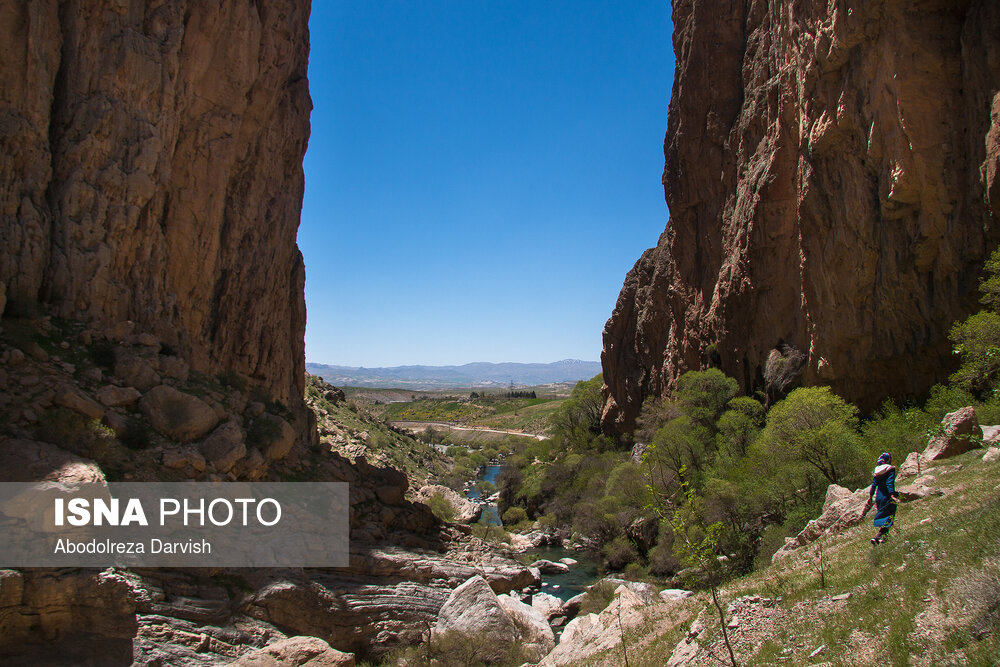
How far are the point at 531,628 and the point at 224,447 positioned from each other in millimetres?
11944

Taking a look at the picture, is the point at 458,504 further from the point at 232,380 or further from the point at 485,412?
the point at 485,412

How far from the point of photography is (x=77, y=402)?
14.6 meters

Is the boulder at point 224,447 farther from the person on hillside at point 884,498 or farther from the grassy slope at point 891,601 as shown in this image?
the person on hillside at point 884,498

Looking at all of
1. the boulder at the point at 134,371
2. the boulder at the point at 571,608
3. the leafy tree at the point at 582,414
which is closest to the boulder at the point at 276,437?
the boulder at the point at 134,371

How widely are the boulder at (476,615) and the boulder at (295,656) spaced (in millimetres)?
5580

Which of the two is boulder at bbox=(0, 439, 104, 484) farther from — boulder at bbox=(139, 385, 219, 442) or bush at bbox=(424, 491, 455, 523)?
bush at bbox=(424, 491, 455, 523)

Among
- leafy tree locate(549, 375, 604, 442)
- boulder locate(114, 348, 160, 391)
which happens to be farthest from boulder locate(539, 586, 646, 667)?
leafy tree locate(549, 375, 604, 442)

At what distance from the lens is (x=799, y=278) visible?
3097 centimetres

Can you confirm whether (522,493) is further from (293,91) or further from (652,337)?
(293,91)

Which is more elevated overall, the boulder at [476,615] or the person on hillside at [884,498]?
the person on hillside at [884,498]

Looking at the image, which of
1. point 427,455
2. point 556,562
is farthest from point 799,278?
point 427,455

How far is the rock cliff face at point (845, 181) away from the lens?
19.9m

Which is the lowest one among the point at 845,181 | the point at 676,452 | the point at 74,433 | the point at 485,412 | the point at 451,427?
the point at 451,427

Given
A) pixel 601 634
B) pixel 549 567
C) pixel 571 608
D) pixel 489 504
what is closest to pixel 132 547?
pixel 601 634
